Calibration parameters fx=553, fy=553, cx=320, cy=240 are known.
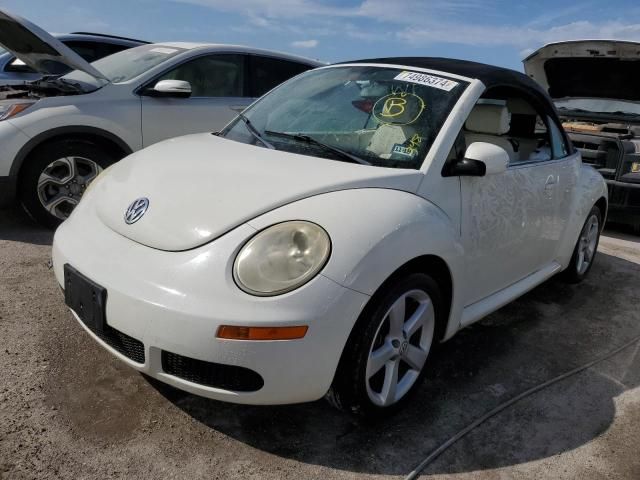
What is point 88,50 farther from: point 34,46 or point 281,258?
point 281,258

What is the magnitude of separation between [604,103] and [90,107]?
18.8 feet

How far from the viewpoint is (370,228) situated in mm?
2051

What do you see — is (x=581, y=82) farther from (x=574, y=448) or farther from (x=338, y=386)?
(x=338, y=386)

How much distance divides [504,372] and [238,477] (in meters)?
1.54

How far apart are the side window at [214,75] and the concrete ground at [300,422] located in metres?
2.48

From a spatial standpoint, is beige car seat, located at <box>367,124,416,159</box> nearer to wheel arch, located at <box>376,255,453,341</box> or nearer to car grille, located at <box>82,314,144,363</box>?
wheel arch, located at <box>376,255,453,341</box>

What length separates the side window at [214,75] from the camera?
16.1 ft

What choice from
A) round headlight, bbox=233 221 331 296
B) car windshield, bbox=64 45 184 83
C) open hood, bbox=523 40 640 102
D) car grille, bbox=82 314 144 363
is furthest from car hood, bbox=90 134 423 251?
open hood, bbox=523 40 640 102

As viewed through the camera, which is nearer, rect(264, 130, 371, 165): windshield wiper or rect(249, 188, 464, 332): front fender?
rect(249, 188, 464, 332): front fender

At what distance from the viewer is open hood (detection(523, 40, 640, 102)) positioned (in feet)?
18.4

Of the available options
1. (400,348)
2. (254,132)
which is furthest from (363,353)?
(254,132)

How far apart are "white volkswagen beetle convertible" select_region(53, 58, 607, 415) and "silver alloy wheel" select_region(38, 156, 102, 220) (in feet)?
6.01

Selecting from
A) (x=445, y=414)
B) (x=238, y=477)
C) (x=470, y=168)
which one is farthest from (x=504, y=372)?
(x=238, y=477)

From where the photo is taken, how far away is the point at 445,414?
2463mm
